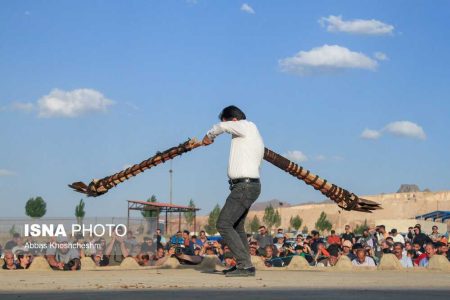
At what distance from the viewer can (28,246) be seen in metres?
17.9

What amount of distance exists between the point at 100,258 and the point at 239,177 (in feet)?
31.0

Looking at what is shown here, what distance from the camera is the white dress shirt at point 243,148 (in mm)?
9578

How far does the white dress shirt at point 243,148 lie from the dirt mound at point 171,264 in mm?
3718

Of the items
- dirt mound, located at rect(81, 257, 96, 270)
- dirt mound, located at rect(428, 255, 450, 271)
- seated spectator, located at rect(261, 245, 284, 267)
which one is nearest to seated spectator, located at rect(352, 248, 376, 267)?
dirt mound, located at rect(428, 255, 450, 271)

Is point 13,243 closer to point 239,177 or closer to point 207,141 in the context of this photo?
point 207,141

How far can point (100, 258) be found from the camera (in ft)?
59.8

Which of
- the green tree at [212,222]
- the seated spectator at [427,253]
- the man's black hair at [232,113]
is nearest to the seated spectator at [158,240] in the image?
the seated spectator at [427,253]

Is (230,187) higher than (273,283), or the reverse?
(230,187)

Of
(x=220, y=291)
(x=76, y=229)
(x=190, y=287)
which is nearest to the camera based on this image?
(x=220, y=291)

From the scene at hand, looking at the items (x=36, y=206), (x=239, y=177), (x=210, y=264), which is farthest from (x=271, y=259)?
(x=36, y=206)

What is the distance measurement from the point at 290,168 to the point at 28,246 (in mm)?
8487

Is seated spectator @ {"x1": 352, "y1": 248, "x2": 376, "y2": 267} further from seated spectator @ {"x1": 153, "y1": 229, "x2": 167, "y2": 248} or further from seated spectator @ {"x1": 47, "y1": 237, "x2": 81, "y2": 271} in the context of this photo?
seated spectator @ {"x1": 153, "y1": 229, "x2": 167, "y2": 248}

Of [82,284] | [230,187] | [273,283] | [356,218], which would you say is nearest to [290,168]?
[230,187]

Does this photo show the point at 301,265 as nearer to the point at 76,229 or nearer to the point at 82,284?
the point at 82,284
